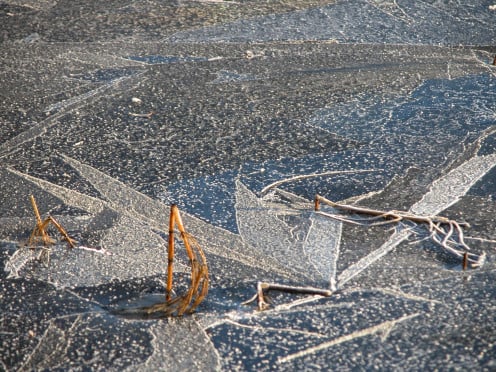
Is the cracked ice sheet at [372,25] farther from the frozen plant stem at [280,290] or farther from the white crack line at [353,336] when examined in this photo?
the white crack line at [353,336]

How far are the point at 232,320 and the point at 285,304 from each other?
0.13 metres

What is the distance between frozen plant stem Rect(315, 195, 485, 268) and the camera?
5.42 ft

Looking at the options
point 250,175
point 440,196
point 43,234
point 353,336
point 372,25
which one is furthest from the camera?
point 372,25

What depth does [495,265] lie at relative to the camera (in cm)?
162

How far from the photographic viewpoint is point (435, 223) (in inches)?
70.0

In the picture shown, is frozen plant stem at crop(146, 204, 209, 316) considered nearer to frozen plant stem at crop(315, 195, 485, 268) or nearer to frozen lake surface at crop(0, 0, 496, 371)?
frozen lake surface at crop(0, 0, 496, 371)

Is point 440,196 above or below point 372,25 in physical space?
below

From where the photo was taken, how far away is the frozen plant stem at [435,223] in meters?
1.65

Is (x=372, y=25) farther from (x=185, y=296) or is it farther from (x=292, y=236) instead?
(x=185, y=296)

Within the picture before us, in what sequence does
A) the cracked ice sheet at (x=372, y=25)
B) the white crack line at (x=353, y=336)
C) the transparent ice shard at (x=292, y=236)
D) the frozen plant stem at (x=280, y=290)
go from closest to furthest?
the white crack line at (x=353, y=336) → the frozen plant stem at (x=280, y=290) → the transparent ice shard at (x=292, y=236) → the cracked ice sheet at (x=372, y=25)

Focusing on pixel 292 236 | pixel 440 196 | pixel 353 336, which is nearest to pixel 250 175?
pixel 292 236

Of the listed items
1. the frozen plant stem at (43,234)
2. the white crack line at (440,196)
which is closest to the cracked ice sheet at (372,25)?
the white crack line at (440,196)

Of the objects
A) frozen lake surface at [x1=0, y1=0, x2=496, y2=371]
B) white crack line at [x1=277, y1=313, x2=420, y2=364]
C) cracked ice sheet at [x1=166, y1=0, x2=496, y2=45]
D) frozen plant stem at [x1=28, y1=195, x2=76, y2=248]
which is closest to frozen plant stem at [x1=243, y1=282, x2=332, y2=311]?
frozen lake surface at [x1=0, y1=0, x2=496, y2=371]

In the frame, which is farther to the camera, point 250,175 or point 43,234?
point 250,175
